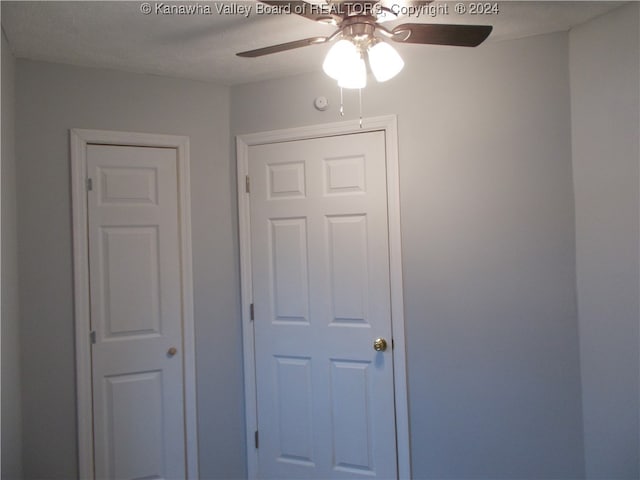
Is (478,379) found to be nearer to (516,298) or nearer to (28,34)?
(516,298)

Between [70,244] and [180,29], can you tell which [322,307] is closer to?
[70,244]

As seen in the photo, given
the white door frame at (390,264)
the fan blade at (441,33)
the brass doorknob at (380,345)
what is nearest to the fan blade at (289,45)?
the fan blade at (441,33)

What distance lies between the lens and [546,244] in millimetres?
2072

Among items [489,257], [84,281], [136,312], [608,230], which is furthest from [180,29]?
[608,230]

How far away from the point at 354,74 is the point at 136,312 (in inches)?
69.1

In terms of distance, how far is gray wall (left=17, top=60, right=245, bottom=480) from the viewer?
86.5 inches

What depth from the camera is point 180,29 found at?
75.4 inches

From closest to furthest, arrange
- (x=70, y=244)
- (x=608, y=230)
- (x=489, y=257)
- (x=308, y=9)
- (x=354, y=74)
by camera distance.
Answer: (x=308, y=9), (x=354, y=74), (x=608, y=230), (x=489, y=257), (x=70, y=244)

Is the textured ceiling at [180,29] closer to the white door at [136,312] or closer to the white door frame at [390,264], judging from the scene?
the white door frame at [390,264]

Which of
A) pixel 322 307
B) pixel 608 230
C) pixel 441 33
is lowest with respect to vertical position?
pixel 322 307

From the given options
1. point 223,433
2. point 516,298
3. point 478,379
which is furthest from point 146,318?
point 516,298

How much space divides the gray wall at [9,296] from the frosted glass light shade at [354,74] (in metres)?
1.53

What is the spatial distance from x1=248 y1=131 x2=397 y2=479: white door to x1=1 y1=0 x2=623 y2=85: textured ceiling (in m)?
0.61

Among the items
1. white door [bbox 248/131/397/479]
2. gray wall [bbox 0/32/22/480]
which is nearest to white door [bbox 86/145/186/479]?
gray wall [bbox 0/32/22/480]
